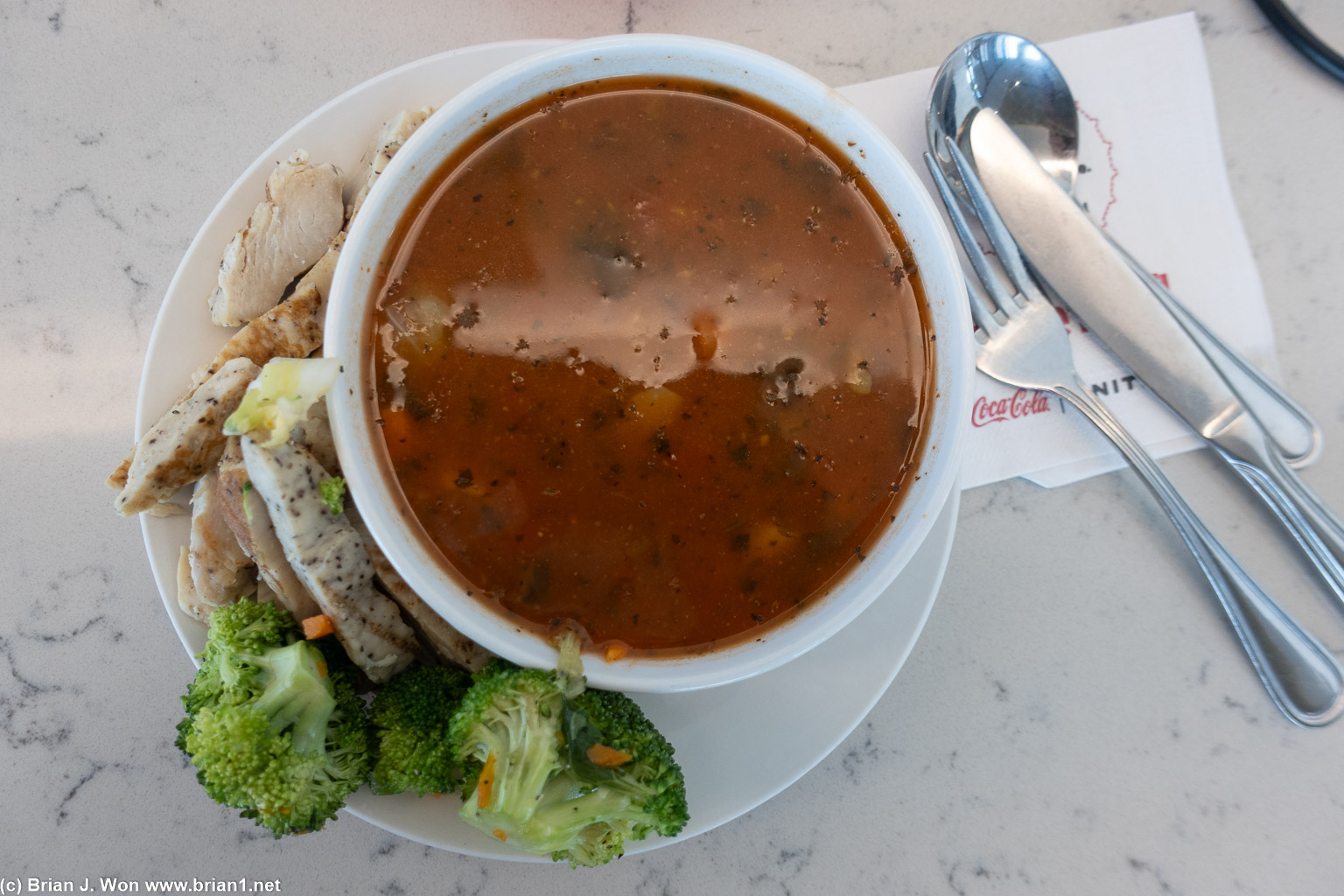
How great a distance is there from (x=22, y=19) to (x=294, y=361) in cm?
172

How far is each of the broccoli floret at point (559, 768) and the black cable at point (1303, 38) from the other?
9.06ft

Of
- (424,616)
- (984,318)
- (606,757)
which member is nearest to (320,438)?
(424,616)

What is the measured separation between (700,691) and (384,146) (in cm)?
152

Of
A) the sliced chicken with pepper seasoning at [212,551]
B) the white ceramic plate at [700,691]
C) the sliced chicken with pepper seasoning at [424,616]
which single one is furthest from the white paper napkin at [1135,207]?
the sliced chicken with pepper seasoning at [212,551]

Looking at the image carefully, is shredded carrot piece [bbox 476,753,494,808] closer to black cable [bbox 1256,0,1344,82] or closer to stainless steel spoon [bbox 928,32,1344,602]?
stainless steel spoon [bbox 928,32,1344,602]

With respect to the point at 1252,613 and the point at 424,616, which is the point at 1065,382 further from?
the point at 424,616

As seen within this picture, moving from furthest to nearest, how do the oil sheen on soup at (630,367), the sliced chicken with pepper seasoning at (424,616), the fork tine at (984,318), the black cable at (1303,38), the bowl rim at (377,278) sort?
the black cable at (1303,38) < the fork tine at (984,318) < the sliced chicken with pepper seasoning at (424,616) < the oil sheen on soup at (630,367) < the bowl rim at (377,278)

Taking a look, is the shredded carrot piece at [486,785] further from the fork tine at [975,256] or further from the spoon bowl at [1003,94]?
the spoon bowl at [1003,94]

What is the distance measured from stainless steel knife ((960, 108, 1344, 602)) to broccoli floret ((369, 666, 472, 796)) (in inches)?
75.9

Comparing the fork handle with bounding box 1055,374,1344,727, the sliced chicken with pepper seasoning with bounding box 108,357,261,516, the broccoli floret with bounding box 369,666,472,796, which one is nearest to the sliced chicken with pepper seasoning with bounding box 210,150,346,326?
the sliced chicken with pepper seasoning with bounding box 108,357,261,516

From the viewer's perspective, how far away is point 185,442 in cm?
168

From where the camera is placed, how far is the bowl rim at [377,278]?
158 cm

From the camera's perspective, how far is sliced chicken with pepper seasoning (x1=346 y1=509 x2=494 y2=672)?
179 cm

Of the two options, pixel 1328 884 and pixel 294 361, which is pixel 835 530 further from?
pixel 1328 884
